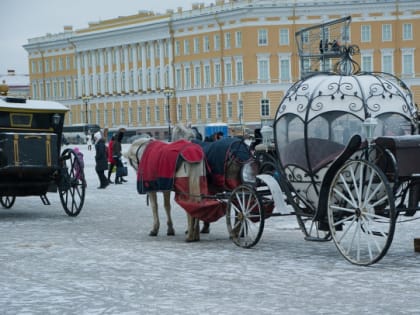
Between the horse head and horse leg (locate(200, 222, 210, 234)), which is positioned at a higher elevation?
the horse head

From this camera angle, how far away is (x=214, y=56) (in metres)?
77.6

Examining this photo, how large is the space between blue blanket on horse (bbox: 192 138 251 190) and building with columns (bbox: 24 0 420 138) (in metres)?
53.6

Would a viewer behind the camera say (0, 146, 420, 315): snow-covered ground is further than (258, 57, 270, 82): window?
No

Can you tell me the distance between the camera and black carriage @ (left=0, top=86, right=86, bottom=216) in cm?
1328

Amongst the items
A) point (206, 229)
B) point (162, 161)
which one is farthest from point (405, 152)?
point (206, 229)

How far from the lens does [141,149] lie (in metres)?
11.5

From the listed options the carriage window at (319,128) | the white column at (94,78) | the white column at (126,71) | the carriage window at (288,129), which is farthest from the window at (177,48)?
the carriage window at (319,128)

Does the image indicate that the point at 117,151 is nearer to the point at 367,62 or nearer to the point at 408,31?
the point at 408,31

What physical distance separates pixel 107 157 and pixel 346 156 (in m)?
14.4

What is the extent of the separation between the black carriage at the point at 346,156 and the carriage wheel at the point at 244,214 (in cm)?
6

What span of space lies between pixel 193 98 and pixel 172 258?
7090cm

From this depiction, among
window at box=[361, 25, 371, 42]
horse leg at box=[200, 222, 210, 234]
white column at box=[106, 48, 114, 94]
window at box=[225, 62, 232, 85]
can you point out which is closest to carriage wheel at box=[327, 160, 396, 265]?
horse leg at box=[200, 222, 210, 234]

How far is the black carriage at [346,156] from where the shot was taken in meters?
8.32

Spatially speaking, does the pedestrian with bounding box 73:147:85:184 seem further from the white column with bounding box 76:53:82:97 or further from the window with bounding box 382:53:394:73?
the white column with bounding box 76:53:82:97
